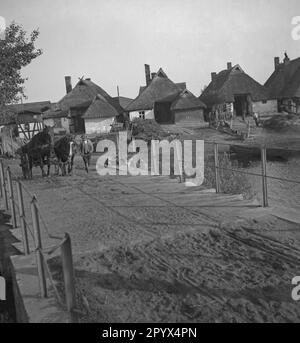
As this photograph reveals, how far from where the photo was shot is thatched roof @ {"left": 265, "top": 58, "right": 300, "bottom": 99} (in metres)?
43.0

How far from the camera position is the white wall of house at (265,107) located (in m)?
44.1

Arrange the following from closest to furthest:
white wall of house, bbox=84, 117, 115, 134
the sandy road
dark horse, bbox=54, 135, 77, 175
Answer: the sandy road → dark horse, bbox=54, 135, 77, 175 → white wall of house, bbox=84, 117, 115, 134

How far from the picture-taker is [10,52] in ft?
55.2

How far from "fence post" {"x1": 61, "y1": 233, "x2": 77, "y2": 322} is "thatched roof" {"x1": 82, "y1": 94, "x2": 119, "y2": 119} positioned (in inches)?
1582

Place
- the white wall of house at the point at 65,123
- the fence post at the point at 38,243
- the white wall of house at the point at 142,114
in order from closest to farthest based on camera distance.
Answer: the fence post at the point at 38,243 < the white wall of house at the point at 142,114 < the white wall of house at the point at 65,123

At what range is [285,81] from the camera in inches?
1796

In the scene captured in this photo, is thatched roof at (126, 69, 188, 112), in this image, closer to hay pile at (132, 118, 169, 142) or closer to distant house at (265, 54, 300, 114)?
distant house at (265, 54, 300, 114)

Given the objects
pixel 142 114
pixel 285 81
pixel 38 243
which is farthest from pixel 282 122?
pixel 38 243

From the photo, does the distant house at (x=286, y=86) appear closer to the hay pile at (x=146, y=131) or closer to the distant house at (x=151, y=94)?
the distant house at (x=151, y=94)

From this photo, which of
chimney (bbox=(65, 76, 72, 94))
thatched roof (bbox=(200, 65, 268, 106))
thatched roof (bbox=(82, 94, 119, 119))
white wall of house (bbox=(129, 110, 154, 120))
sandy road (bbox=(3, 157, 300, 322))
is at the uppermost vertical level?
chimney (bbox=(65, 76, 72, 94))

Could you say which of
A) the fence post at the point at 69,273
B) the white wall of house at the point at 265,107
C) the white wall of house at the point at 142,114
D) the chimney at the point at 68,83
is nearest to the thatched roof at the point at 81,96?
the white wall of house at the point at 142,114

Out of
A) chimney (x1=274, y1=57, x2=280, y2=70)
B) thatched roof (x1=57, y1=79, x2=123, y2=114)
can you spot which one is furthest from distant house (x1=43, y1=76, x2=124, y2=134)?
chimney (x1=274, y1=57, x2=280, y2=70)

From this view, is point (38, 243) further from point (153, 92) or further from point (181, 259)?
point (153, 92)
